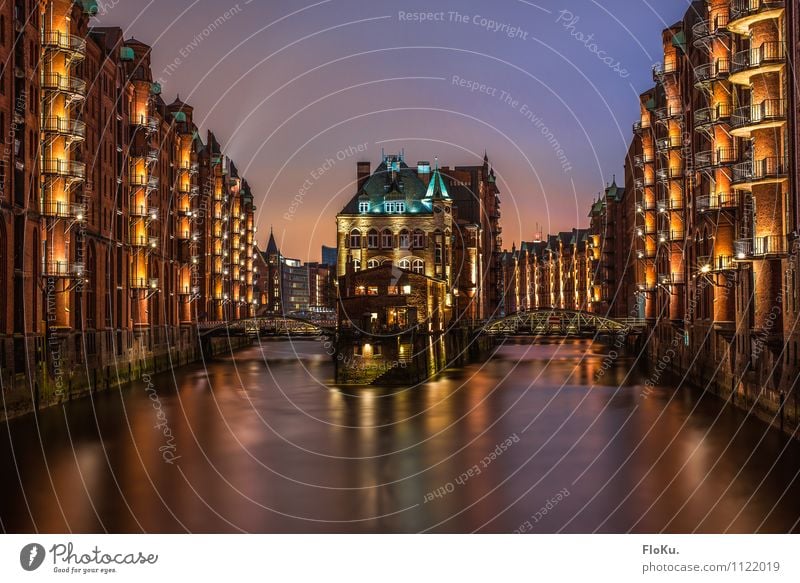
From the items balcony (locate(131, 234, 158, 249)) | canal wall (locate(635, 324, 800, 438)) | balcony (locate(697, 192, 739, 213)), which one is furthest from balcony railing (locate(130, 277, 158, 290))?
balcony (locate(697, 192, 739, 213))

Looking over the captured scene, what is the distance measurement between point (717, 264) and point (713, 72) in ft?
27.7

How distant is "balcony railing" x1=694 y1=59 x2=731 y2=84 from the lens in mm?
40781

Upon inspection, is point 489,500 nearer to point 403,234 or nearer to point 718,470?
point 718,470

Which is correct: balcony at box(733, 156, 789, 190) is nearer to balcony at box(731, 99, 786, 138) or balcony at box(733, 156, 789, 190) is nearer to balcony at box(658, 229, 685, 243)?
balcony at box(731, 99, 786, 138)

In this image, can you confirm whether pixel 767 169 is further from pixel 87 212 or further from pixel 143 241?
pixel 143 241

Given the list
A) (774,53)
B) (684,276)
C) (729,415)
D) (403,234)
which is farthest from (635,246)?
(774,53)

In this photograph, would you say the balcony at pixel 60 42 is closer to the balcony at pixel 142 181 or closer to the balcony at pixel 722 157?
the balcony at pixel 142 181

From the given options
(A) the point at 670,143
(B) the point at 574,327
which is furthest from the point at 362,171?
(A) the point at 670,143

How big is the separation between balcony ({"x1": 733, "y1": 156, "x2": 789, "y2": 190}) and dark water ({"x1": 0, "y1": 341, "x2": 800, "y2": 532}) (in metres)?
9.12

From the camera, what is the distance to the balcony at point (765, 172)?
33.9 m

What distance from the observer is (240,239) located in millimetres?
111500

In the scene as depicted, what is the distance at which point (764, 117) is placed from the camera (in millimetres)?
34062

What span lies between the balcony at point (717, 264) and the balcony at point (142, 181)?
3449 centimetres

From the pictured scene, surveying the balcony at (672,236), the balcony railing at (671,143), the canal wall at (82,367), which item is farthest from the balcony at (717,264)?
the canal wall at (82,367)
